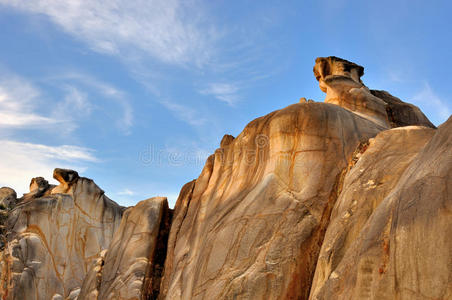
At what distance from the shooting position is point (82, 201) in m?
18.0

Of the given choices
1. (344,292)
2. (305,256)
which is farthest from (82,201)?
(344,292)

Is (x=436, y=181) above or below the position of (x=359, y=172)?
below

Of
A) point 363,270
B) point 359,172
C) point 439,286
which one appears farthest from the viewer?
point 359,172

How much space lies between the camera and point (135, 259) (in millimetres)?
10016

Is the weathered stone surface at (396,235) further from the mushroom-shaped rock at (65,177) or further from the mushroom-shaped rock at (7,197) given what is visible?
the mushroom-shaped rock at (7,197)

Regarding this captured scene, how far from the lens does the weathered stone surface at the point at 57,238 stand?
16.0 m

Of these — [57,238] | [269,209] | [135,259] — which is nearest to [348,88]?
[269,209]

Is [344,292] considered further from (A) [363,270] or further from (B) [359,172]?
(B) [359,172]

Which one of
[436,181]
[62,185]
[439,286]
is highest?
[62,185]

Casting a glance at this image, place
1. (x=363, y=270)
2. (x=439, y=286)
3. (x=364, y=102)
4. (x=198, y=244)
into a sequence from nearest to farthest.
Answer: (x=439, y=286) → (x=363, y=270) → (x=198, y=244) → (x=364, y=102)

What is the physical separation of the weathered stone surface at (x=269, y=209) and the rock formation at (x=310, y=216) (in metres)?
0.02

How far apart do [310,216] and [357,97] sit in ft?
11.4

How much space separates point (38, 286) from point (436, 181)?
1433 centimetres

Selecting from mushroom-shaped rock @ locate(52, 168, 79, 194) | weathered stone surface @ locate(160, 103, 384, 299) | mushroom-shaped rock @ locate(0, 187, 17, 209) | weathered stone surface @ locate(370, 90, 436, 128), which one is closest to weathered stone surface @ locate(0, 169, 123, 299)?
mushroom-shaped rock @ locate(52, 168, 79, 194)
